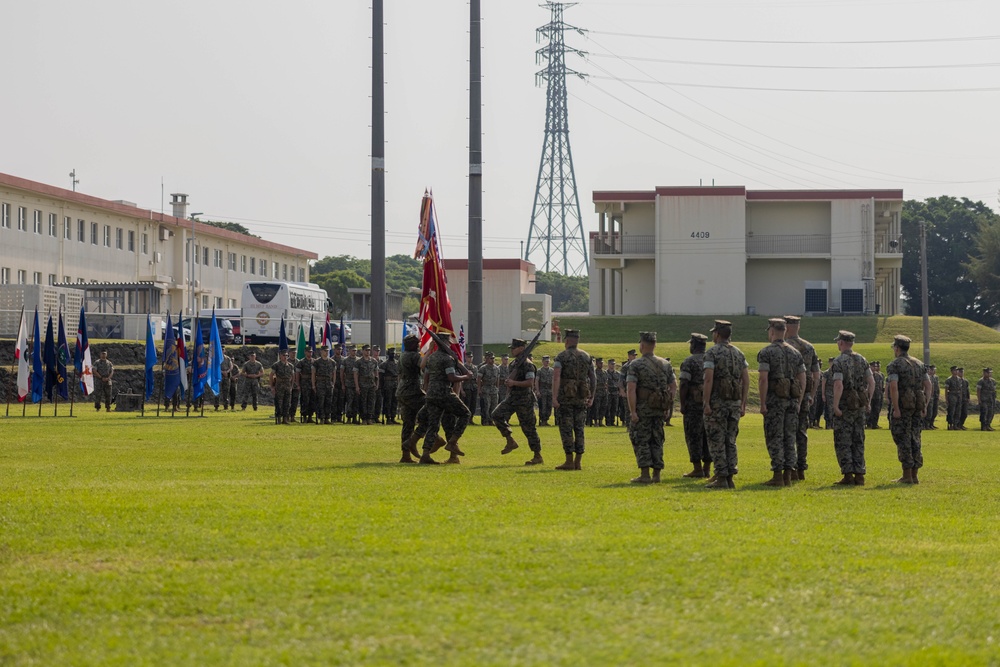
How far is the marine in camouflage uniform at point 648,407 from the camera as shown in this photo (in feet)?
50.4

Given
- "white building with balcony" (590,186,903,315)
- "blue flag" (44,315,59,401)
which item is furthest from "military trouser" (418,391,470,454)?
"white building with balcony" (590,186,903,315)

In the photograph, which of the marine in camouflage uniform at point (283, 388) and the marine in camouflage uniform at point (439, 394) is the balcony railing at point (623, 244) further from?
the marine in camouflage uniform at point (439, 394)

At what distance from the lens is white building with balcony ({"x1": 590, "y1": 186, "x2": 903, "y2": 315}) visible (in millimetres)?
71562

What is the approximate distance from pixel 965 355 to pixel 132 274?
139 feet

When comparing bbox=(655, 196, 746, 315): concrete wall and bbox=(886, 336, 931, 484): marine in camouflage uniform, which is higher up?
bbox=(655, 196, 746, 315): concrete wall

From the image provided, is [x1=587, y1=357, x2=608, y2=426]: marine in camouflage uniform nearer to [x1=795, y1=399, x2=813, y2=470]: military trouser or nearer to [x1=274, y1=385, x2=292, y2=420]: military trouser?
[x1=274, y1=385, x2=292, y2=420]: military trouser

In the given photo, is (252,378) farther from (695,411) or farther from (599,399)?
(695,411)

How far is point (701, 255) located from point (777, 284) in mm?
5572

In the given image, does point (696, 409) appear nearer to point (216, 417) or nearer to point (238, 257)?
point (216, 417)

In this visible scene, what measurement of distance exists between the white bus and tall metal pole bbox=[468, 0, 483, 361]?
26.3 meters

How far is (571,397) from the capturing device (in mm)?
17094

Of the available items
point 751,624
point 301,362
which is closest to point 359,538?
point 751,624

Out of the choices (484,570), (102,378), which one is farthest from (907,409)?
(102,378)

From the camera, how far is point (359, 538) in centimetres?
979
